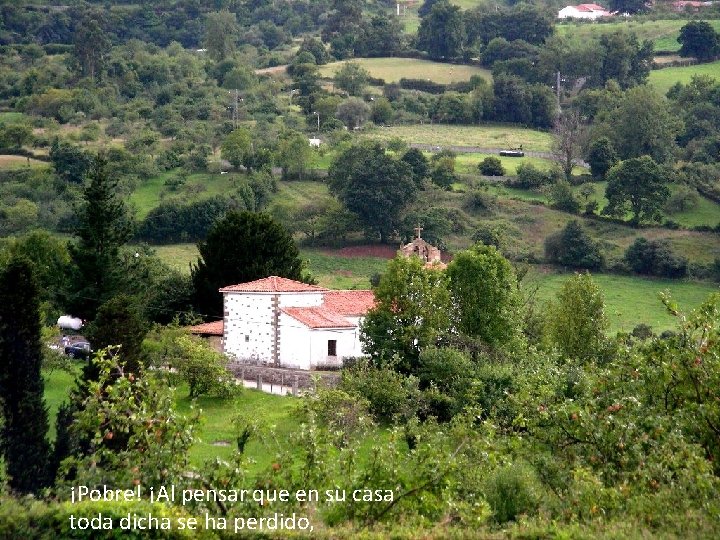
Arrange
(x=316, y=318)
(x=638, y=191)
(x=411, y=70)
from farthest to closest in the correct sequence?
(x=411, y=70), (x=638, y=191), (x=316, y=318)

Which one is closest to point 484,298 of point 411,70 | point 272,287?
point 272,287

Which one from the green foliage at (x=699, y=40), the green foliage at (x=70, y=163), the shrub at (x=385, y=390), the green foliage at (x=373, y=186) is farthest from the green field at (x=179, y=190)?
the green foliage at (x=699, y=40)

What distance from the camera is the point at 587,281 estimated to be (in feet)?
171

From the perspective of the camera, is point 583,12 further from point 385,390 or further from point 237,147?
point 385,390

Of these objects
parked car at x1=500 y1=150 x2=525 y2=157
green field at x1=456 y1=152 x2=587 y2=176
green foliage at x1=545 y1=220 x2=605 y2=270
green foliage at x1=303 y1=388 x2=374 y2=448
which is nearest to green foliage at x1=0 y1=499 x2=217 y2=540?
green foliage at x1=303 y1=388 x2=374 y2=448

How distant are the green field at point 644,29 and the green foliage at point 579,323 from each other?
85.4 m

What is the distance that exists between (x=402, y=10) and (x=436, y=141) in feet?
213

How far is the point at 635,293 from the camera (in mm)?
71188

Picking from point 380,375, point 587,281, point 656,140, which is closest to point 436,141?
point 656,140

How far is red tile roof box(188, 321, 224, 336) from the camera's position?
163 ft

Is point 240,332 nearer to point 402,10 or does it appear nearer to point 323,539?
point 323,539

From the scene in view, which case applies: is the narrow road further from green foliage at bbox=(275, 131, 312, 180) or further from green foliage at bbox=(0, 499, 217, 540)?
green foliage at bbox=(0, 499, 217, 540)

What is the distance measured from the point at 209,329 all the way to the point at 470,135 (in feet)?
189

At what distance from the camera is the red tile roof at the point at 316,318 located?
46.6 m
